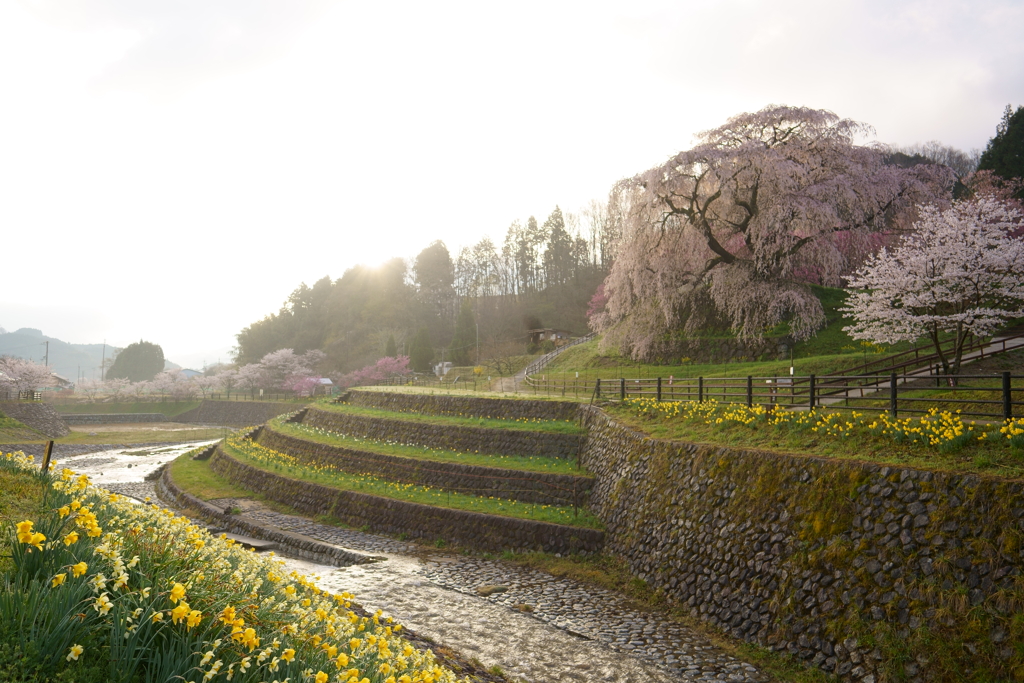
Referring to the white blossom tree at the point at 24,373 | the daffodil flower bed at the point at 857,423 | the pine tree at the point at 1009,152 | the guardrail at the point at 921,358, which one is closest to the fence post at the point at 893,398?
the daffodil flower bed at the point at 857,423

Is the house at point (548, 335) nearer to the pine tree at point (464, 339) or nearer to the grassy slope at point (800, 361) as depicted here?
the pine tree at point (464, 339)

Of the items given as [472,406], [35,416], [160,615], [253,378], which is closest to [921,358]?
[472,406]

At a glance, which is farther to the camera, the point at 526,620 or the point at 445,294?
the point at 445,294

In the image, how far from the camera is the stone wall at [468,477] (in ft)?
58.5

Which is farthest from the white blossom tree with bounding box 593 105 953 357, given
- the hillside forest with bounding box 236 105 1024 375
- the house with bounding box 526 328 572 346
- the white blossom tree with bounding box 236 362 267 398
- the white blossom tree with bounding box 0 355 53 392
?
Answer: the white blossom tree with bounding box 0 355 53 392

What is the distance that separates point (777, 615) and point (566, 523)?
270 inches

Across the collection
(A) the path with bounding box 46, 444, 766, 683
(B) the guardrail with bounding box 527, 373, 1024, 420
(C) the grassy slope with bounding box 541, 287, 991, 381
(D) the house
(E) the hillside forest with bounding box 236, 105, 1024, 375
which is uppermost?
(E) the hillside forest with bounding box 236, 105, 1024, 375

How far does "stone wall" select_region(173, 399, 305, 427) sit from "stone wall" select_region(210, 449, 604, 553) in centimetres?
3557

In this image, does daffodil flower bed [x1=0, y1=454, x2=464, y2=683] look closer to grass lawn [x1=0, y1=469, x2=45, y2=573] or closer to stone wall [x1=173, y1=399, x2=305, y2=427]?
grass lawn [x1=0, y1=469, x2=45, y2=573]

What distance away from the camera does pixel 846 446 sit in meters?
11.6

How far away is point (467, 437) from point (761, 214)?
658 inches

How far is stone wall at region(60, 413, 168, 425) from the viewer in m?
58.1

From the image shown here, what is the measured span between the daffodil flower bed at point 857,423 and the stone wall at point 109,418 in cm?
6050

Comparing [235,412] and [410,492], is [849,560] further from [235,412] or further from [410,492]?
[235,412]
